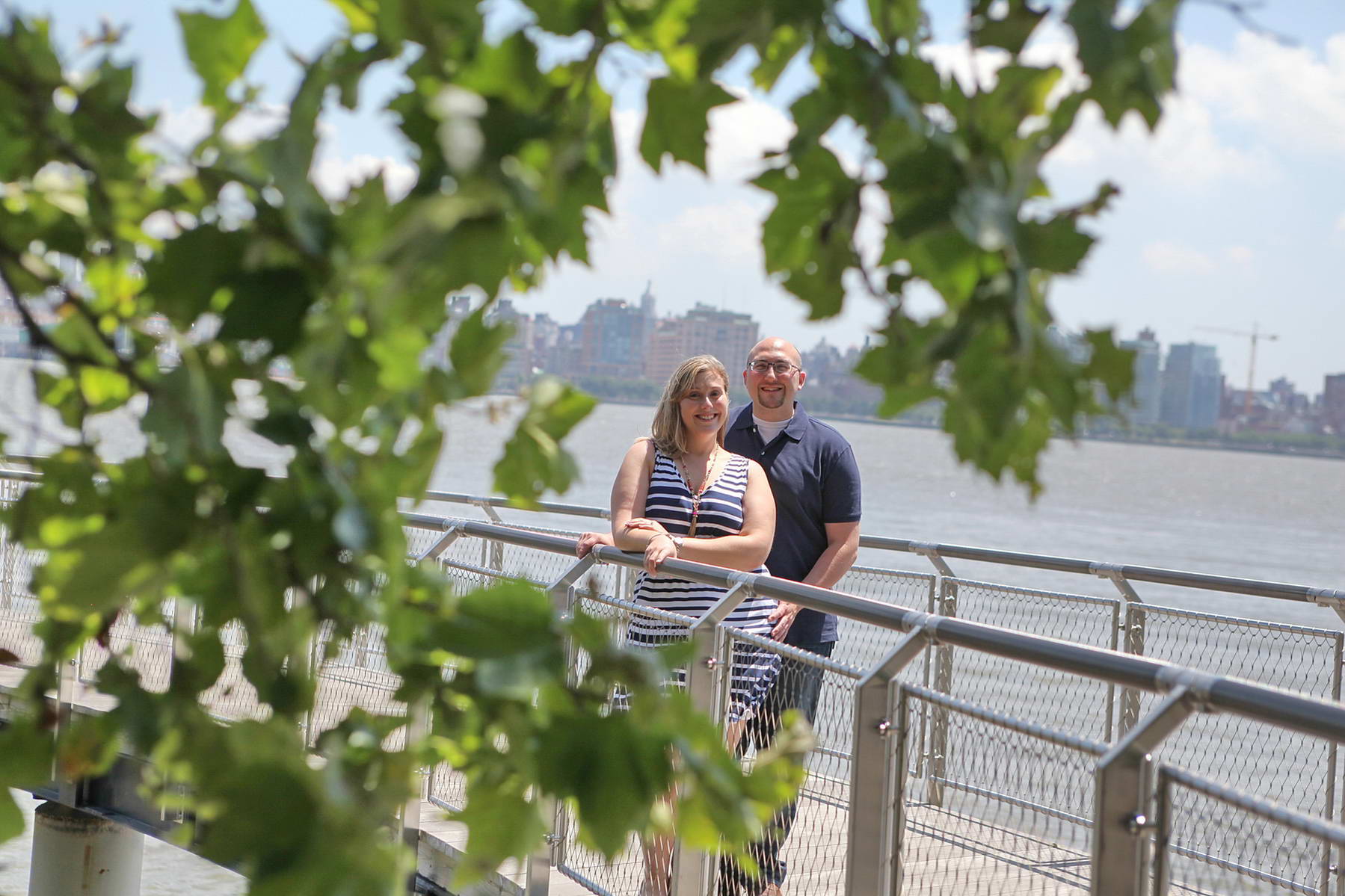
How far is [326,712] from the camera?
5059 millimetres

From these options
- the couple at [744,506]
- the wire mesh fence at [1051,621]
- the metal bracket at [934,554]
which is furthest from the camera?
the metal bracket at [934,554]

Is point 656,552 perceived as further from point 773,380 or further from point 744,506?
point 773,380

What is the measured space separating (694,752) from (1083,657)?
Result: 2037 millimetres

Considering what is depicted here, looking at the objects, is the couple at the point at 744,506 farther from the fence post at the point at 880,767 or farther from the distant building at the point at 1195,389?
the distant building at the point at 1195,389

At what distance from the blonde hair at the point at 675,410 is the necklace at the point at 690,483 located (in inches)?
2.3

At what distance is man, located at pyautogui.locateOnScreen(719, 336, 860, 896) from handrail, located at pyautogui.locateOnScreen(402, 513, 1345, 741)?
139cm

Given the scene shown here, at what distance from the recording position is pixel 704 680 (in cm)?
396

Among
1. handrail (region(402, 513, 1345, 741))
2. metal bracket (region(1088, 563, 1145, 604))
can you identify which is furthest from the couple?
metal bracket (region(1088, 563, 1145, 604))

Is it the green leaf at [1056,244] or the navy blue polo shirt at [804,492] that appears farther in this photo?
the navy blue polo shirt at [804,492]

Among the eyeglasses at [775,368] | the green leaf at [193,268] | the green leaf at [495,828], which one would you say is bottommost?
the green leaf at [495,828]

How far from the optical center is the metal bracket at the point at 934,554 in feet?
20.7

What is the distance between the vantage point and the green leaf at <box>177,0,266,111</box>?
855 millimetres

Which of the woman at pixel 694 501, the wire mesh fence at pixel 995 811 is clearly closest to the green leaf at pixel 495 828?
the wire mesh fence at pixel 995 811

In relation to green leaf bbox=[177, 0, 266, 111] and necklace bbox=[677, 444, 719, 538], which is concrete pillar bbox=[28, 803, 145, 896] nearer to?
necklace bbox=[677, 444, 719, 538]
